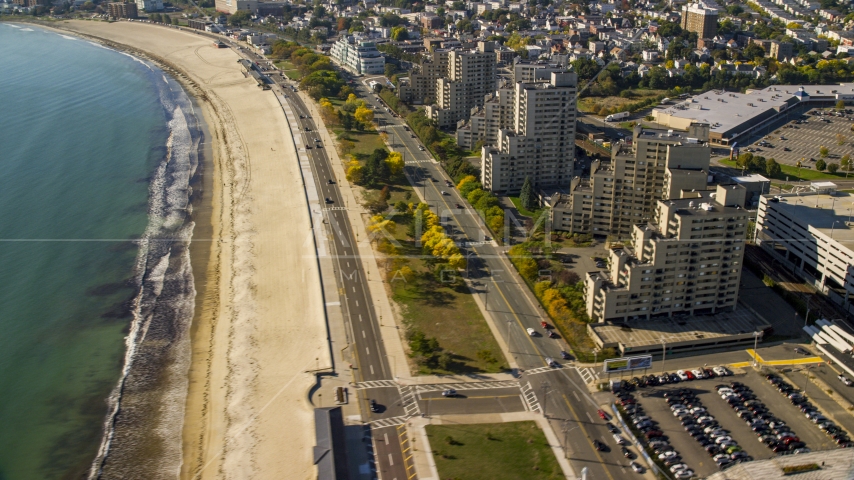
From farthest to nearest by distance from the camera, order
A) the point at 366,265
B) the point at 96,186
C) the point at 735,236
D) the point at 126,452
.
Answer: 1. the point at 96,186
2. the point at 366,265
3. the point at 735,236
4. the point at 126,452

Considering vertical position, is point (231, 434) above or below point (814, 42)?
below

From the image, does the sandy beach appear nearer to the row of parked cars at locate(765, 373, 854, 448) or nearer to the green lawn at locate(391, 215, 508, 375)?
the green lawn at locate(391, 215, 508, 375)

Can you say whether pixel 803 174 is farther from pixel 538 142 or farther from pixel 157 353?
pixel 157 353

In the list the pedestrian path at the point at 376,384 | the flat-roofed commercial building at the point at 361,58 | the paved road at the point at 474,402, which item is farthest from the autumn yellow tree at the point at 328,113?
the paved road at the point at 474,402

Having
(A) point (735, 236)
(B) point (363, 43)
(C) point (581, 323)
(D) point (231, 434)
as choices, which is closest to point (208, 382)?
(D) point (231, 434)

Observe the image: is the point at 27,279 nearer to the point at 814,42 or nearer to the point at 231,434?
the point at 231,434

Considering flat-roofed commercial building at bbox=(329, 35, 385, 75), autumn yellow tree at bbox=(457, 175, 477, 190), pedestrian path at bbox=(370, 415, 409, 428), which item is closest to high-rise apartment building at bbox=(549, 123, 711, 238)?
autumn yellow tree at bbox=(457, 175, 477, 190)
